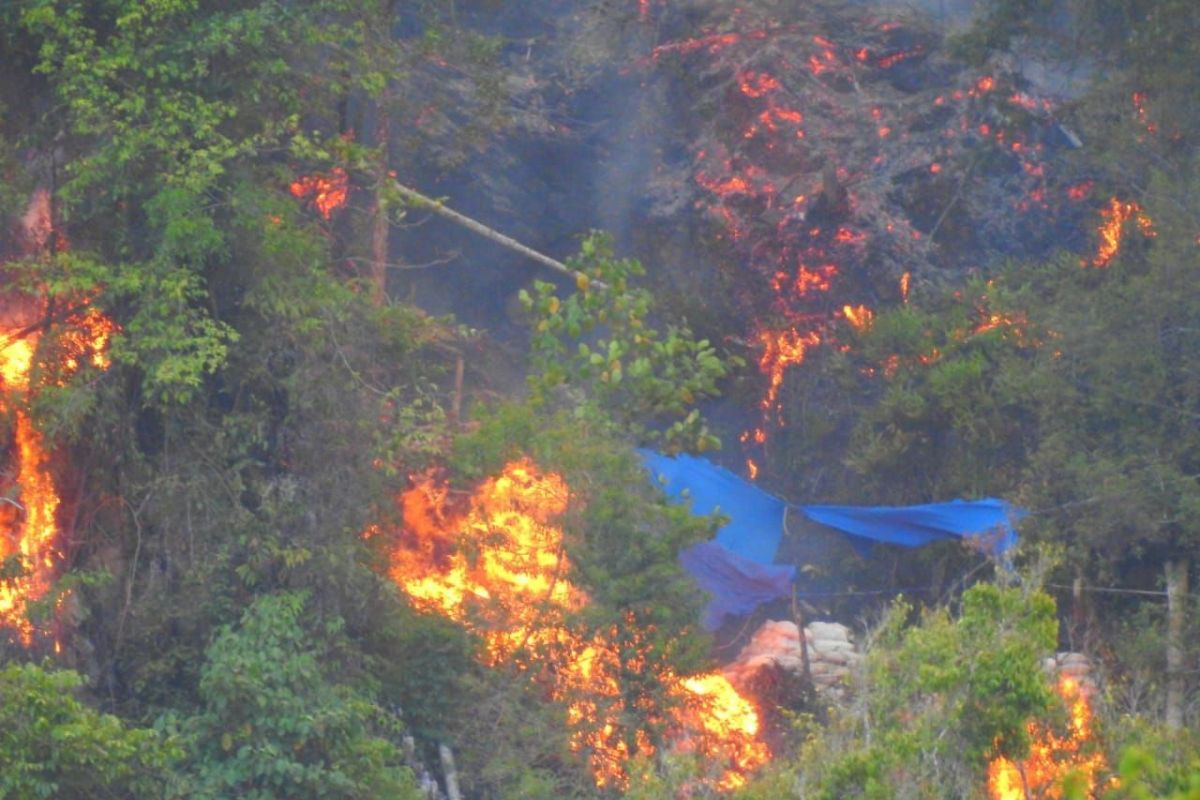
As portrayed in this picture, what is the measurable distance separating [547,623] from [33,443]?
398 centimetres

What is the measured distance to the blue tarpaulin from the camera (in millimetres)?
14570

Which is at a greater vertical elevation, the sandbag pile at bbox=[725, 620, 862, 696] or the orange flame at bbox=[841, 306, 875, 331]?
the orange flame at bbox=[841, 306, 875, 331]

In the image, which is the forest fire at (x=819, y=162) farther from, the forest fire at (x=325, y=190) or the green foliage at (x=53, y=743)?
the green foliage at (x=53, y=743)

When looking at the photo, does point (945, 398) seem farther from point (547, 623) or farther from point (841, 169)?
point (547, 623)

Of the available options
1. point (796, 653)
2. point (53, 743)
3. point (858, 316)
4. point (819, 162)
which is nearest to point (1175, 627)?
point (796, 653)

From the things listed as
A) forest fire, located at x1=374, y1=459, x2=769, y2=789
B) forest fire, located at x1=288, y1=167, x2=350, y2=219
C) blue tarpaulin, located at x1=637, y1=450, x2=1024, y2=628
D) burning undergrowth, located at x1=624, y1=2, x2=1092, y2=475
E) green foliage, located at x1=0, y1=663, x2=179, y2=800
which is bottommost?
green foliage, located at x1=0, y1=663, x2=179, y2=800

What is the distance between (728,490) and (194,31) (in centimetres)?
769

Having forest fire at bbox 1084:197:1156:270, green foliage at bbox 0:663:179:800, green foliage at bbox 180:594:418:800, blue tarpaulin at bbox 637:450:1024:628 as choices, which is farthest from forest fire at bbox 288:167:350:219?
forest fire at bbox 1084:197:1156:270

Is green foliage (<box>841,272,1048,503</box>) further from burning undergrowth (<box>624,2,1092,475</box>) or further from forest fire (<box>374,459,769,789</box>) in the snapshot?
forest fire (<box>374,459,769,789</box>)

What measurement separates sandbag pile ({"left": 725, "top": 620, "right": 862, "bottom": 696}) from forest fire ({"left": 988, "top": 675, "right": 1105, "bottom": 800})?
5336 mm

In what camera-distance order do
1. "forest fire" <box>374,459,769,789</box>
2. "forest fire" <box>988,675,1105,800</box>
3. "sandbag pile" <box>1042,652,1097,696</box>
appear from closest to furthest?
1. "forest fire" <box>988,675,1105,800</box>
2. "forest fire" <box>374,459,769,789</box>
3. "sandbag pile" <box>1042,652,1097,696</box>

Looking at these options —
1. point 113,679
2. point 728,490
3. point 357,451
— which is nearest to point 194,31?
point 357,451

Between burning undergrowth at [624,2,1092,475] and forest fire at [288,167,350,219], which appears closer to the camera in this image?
forest fire at [288,167,350,219]

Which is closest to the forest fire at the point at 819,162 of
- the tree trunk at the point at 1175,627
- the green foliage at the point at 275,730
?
the tree trunk at the point at 1175,627
